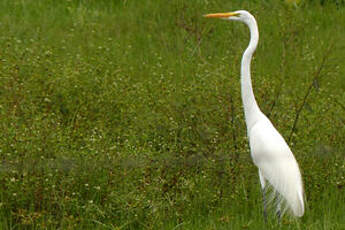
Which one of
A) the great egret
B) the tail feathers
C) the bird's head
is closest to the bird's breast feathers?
the great egret

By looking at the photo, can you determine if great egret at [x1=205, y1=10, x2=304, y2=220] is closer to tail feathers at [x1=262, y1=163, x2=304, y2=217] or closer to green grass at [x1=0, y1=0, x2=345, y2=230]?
tail feathers at [x1=262, y1=163, x2=304, y2=217]

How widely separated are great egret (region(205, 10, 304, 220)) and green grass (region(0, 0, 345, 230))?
13cm

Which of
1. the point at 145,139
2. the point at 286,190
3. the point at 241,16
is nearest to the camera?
the point at 286,190

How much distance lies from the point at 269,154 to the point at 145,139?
801 millimetres

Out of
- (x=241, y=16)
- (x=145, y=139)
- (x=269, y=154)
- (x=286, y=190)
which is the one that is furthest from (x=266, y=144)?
(x=241, y=16)

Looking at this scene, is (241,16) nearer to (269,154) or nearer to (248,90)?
(248,90)

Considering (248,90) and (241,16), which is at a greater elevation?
(241,16)

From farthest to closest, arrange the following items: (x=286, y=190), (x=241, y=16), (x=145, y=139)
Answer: (x=241, y=16), (x=145, y=139), (x=286, y=190)

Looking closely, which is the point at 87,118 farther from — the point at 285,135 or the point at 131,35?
the point at 131,35

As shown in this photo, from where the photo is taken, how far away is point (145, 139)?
4.86 meters

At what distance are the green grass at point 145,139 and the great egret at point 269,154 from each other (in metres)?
0.13

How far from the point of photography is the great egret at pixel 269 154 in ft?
15.1

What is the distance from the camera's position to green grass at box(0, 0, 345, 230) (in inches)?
164

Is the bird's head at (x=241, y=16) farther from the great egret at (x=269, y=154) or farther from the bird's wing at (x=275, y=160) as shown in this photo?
the bird's wing at (x=275, y=160)
